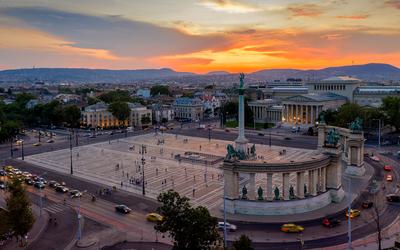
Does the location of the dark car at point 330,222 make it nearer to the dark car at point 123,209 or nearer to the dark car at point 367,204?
the dark car at point 367,204

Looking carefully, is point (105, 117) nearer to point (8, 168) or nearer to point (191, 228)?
point (8, 168)

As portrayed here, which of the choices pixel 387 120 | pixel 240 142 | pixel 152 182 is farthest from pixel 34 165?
pixel 387 120

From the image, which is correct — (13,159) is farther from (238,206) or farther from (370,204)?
(370,204)

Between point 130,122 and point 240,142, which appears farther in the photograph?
point 130,122

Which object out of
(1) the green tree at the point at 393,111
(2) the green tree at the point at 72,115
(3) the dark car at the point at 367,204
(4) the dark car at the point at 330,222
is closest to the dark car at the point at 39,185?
(4) the dark car at the point at 330,222

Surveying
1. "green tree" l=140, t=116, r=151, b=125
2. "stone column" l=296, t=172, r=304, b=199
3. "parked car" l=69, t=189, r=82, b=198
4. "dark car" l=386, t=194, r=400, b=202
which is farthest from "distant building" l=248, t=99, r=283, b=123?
"parked car" l=69, t=189, r=82, b=198

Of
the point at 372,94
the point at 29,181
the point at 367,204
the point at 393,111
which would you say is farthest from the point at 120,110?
the point at 367,204
